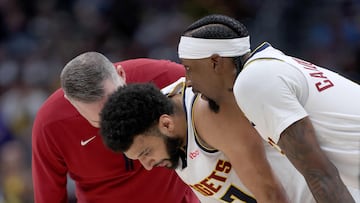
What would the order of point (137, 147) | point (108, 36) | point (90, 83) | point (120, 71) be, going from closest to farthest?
point (137, 147), point (90, 83), point (120, 71), point (108, 36)

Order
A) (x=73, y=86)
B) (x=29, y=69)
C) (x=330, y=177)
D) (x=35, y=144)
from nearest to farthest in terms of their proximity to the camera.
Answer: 1. (x=330, y=177)
2. (x=73, y=86)
3. (x=35, y=144)
4. (x=29, y=69)

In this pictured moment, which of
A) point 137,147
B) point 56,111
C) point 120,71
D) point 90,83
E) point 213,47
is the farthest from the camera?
point 56,111

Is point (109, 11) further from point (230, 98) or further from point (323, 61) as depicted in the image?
point (230, 98)

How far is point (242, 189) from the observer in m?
3.33

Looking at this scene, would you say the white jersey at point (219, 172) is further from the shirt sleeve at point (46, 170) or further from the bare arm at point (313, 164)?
the shirt sleeve at point (46, 170)

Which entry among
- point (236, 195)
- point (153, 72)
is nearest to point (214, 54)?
point (236, 195)

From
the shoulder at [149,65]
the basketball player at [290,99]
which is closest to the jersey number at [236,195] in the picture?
the basketball player at [290,99]

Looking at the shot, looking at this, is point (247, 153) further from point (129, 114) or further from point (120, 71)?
point (120, 71)

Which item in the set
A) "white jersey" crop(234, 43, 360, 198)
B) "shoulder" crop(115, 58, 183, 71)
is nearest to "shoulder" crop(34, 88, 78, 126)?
"shoulder" crop(115, 58, 183, 71)

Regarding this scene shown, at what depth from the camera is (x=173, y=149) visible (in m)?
3.24

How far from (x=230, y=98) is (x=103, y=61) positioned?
721 mm

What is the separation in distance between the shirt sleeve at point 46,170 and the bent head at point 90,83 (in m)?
0.34

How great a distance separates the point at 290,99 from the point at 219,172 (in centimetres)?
57

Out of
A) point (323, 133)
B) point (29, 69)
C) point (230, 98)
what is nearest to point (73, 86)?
point (230, 98)
